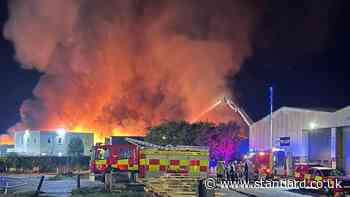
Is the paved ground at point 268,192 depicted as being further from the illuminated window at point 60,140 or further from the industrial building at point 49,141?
the illuminated window at point 60,140

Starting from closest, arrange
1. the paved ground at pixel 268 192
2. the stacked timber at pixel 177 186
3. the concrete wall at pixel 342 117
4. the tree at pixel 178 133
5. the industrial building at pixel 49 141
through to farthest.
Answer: the stacked timber at pixel 177 186 → the paved ground at pixel 268 192 → the concrete wall at pixel 342 117 → the tree at pixel 178 133 → the industrial building at pixel 49 141

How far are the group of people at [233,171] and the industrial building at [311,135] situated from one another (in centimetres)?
656

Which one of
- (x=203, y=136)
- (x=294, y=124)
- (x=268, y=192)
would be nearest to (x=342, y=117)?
(x=294, y=124)

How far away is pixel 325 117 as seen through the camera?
44.9 meters

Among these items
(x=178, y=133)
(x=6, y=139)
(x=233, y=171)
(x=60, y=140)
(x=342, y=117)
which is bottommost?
(x=233, y=171)

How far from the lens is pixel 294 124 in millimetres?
49344

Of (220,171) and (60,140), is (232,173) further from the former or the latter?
(60,140)

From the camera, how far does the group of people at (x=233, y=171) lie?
39.2 meters

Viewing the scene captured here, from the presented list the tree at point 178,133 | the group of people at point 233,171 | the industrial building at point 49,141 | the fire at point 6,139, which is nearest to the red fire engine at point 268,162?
the group of people at point 233,171

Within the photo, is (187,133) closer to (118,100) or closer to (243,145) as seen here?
(243,145)

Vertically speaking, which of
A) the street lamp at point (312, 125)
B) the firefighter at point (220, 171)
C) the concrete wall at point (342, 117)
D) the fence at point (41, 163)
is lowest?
the fence at point (41, 163)

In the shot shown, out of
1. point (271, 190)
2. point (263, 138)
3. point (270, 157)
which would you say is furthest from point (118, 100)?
point (271, 190)

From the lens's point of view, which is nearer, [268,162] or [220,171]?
[220,171]

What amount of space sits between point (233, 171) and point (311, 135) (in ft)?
37.9
